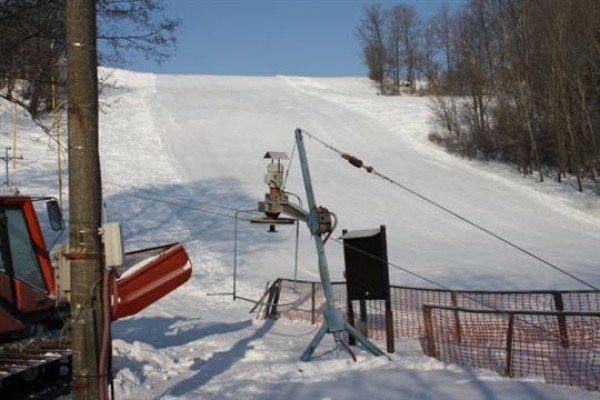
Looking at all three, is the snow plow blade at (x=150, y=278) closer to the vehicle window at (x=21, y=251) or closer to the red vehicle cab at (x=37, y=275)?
the red vehicle cab at (x=37, y=275)

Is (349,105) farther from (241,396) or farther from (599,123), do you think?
(241,396)

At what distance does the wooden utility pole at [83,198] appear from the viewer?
4574mm

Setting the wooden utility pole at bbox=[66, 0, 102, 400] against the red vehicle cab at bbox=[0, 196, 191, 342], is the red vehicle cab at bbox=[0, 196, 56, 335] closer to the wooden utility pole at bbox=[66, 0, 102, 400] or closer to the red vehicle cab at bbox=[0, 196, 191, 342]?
the red vehicle cab at bbox=[0, 196, 191, 342]

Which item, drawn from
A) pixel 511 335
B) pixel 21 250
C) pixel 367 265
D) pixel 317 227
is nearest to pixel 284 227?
pixel 367 265

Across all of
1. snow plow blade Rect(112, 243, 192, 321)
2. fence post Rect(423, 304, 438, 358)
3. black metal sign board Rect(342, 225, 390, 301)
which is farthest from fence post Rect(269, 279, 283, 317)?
snow plow blade Rect(112, 243, 192, 321)

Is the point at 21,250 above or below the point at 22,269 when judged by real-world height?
above

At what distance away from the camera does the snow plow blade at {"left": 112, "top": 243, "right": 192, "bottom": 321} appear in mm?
8289

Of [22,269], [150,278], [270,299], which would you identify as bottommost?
[270,299]

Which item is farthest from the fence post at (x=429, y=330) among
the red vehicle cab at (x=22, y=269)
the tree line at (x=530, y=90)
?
the tree line at (x=530, y=90)

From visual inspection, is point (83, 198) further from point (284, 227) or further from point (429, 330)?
point (284, 227)

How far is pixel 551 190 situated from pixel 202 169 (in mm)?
17599

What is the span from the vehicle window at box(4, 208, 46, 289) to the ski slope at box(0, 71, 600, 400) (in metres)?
1.66

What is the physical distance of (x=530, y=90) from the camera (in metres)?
40.2

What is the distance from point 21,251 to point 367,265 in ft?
17.2
